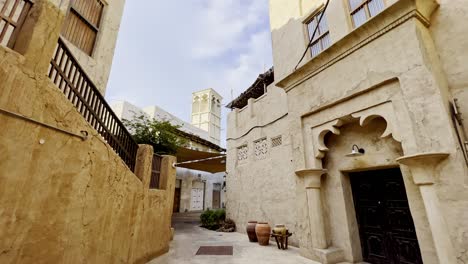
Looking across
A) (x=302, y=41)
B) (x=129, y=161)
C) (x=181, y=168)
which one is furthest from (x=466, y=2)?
(x=181, y=168)

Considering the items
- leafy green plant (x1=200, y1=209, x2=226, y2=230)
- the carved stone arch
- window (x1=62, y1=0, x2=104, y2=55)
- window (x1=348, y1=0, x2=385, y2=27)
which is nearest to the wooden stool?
the carved stone arch

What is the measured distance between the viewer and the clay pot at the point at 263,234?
21.4 feet

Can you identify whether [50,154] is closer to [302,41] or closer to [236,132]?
[302,41]

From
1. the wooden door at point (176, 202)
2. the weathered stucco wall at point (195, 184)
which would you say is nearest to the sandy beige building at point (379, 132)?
the wooden door at point (176, 202)

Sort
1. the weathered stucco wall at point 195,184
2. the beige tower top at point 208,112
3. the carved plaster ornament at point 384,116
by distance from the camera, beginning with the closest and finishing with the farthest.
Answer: the carved plaster ornament at point 384,116
the weathered stucco wall at point 195,184
the beige tower top at point 208,112

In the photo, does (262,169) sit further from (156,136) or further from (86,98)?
(86,98)

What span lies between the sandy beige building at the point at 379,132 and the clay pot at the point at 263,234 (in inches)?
31.0

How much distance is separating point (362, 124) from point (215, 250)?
4.98 metres

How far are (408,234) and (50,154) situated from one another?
6.22 metres

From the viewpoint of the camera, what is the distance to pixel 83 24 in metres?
6.31

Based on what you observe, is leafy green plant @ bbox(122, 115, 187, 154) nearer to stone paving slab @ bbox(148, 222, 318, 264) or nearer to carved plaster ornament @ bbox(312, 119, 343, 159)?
stone paving slab @ bbox(148, 222, 318, 264)

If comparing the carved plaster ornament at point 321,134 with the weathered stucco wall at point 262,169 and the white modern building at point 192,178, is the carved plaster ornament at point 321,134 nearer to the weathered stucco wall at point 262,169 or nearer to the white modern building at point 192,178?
the weathered stucco wall at point 262,169

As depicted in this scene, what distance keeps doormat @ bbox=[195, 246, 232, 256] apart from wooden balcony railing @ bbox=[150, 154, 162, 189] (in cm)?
216

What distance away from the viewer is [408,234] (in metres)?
4.21
